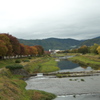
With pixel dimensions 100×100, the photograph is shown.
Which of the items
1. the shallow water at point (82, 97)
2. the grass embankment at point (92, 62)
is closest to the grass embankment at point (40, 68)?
the grass embankment at point (92, 62)

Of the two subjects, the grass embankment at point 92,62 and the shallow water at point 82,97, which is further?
the grass embankment at point 92,62

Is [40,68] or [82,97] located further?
[40,68]

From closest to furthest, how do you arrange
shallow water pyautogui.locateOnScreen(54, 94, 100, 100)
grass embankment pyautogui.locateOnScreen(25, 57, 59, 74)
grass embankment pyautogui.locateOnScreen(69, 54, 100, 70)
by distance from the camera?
shallow water pyautogui.locateOnScreen(54, 94, 100, 100) < grass embankment pyautogui.locateOnScreen(25, 57, 59, 74) < grass embankment pyautogui.locateOnScreen(69, 54, 100, 70)

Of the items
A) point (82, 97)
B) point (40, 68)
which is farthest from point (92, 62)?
point (82, 97)

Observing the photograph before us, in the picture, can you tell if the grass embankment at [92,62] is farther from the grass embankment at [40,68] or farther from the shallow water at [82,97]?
the shallow water at [82,97]

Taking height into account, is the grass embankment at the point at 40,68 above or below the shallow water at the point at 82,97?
above

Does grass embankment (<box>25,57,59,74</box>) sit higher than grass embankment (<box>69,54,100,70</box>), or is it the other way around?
grass embankment (<box>25,57,59,74</box>)

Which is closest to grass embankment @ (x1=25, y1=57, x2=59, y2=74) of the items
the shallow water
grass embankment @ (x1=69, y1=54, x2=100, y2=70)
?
grass embankment @ (x1=69, y1=54, x2=100, y2=70)

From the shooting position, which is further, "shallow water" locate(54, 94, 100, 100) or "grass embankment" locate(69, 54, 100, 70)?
"grass embankment" locate(69, 54, 100, 70)

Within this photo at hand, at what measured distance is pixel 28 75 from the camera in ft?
189

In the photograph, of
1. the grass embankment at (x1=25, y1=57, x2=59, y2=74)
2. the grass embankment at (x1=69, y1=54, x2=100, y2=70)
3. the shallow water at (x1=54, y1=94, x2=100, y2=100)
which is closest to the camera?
the shallow water at (x1=54, y1=94, x2=100, y2=100)

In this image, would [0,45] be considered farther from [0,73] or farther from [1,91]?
[1,91]

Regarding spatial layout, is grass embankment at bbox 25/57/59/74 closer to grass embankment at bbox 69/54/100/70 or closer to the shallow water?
grass embankment at bbox 69/54/100/70

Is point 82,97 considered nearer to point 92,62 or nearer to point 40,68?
point 40,68
